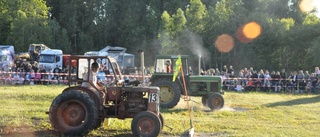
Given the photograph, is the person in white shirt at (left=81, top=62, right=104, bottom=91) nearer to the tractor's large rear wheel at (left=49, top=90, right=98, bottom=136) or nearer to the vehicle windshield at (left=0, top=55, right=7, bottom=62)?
the tractor's large rear wheel at (left=49, top=90, right=98, bottom=136)

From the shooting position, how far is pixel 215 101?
55.7 ft

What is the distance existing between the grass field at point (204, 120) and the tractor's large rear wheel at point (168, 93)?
0.36 metres

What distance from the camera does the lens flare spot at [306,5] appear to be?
1741 inches

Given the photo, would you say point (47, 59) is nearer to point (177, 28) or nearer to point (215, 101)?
point (177, 28)

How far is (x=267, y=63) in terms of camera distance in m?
36.5

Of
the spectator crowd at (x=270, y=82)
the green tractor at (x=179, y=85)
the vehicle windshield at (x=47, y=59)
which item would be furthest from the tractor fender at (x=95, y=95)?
the vehicle windshield at (x=47, y=59)

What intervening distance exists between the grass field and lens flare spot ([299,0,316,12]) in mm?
27765

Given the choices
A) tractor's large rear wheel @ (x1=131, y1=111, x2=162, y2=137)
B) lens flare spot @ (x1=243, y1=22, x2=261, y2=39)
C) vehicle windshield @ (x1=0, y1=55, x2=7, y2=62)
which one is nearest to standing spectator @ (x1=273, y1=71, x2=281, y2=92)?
lens flare spot @ (x1=243, y1=22, x2=261, y2=39)

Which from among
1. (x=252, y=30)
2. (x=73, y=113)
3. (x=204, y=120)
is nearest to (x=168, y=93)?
(x=204, y=120)

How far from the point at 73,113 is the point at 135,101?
1.58 metres

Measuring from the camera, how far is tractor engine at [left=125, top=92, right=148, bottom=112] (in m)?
10.5

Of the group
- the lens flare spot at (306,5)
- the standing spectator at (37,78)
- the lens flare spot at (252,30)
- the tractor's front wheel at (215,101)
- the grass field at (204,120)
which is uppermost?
the lens flare spot at (306,5)

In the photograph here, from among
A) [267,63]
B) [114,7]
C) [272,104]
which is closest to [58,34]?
[114,7]

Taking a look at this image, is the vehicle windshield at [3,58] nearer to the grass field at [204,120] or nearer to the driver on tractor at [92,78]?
the grass field at [204,120]
